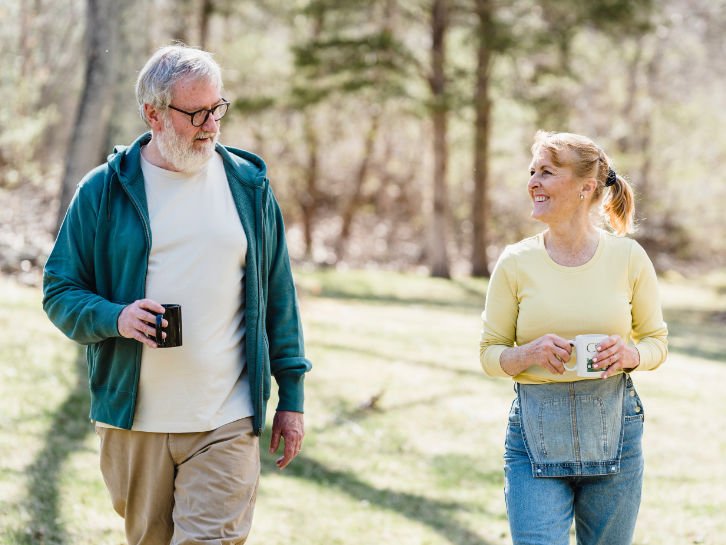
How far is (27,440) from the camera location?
643 cm

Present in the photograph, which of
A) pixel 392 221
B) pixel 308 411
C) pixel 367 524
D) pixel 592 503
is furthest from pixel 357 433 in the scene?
pixel 392 221

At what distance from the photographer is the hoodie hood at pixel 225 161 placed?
123 inches

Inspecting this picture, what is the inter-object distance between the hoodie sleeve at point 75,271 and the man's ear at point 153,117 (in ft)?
0.80

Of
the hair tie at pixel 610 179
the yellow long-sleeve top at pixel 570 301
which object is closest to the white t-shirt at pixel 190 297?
the yellow long-sleeve top at pixel 570 301

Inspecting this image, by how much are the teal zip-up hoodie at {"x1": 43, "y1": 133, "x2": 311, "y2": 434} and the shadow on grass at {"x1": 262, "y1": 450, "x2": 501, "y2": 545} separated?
2720 millimetres

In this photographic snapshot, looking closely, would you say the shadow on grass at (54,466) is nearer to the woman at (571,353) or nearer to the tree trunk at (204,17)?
the woman at (571,353)

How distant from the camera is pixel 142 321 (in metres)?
2.87

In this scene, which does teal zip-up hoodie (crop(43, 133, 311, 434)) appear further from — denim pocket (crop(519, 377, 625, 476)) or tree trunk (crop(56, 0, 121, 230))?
tree trunk (crop(56, 0, 121, 230))

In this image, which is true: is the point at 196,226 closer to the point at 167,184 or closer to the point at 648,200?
the point at 167,184

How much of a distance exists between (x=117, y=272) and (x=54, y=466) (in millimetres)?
3372

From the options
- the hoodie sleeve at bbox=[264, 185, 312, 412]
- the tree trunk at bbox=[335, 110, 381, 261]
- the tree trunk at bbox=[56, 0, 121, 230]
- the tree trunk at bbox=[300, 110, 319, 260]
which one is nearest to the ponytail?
the hoodie sleeve at bbox=[264, 185, 312, 412]

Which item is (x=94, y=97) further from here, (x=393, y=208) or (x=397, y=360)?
(x=393, y=208)

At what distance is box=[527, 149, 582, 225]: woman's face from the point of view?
322 cm

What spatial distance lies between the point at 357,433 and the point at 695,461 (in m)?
2.64
